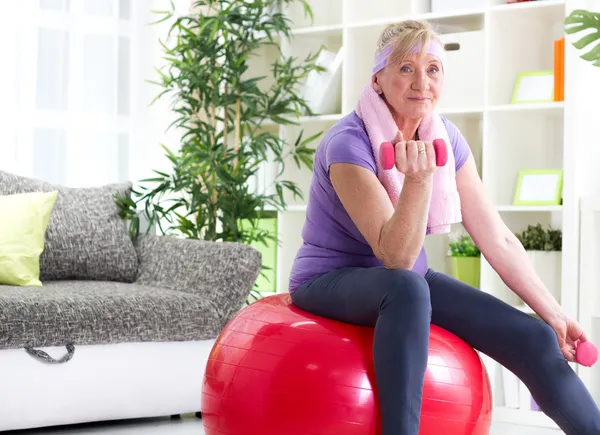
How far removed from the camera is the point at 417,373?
6.00 feet

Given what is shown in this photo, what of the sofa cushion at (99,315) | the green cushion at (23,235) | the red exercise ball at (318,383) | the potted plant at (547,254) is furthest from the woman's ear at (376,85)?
the green cushion at (23,235)

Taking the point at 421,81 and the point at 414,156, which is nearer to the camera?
the point at 414,156

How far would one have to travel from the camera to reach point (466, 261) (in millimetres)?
3570

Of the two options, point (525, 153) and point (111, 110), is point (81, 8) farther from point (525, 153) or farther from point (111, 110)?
point (525, 153)

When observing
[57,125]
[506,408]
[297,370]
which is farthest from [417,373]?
[57,125]

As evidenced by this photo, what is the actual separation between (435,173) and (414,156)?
→ 394 mm

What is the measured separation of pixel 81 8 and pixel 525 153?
2.10 m

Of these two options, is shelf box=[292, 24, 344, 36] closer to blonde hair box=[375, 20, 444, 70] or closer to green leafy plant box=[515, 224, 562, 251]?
green leafy plant box=[515, 224, 562, 251]

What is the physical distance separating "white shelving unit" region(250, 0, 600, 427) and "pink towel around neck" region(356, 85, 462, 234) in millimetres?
1209

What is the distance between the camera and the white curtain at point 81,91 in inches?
159

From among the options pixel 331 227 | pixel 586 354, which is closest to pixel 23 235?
pixel 331 227

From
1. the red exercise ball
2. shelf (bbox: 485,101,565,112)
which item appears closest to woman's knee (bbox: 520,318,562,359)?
the red exercise ball

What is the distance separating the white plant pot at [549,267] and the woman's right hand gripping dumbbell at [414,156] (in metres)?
1.69

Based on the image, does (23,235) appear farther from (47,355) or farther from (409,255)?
(409,255)
